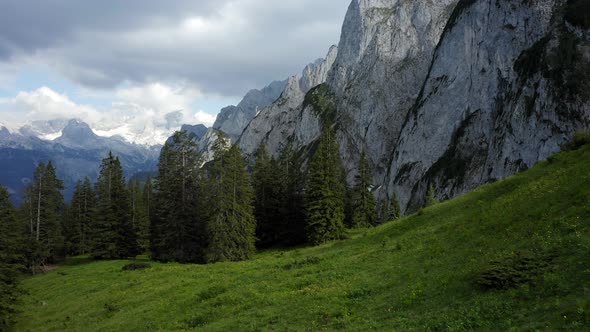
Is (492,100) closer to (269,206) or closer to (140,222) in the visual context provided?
(269,206)

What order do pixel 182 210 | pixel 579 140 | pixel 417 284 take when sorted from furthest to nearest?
1. pixel 182 210
2. pixel 579 140
3. pixel 417 284

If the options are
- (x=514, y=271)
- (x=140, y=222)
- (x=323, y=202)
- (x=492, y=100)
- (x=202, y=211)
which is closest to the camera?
(x=514, y=271)

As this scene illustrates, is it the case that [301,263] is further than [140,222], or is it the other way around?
[140,222]

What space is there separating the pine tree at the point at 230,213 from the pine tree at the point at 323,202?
29.0ft

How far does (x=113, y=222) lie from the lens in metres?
67.1

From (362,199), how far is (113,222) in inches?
1688

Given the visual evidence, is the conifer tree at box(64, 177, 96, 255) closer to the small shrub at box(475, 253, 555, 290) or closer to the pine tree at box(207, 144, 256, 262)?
the pine tree at box(207, 144, 256, 262)

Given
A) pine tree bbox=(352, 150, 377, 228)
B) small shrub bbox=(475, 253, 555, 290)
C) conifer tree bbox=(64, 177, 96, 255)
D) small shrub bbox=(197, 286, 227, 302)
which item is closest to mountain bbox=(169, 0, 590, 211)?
pine tree bbox=(352, 150, 377, 228)

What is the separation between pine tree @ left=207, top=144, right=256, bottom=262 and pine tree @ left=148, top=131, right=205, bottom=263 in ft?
17.9

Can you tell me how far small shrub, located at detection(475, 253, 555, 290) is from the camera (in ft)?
48.5

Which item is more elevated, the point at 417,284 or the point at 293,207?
the point at 293,207

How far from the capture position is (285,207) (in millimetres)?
68000

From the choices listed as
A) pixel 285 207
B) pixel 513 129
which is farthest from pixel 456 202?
pixel 513 129

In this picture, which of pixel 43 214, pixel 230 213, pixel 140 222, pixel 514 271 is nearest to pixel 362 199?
pixel 230 213
